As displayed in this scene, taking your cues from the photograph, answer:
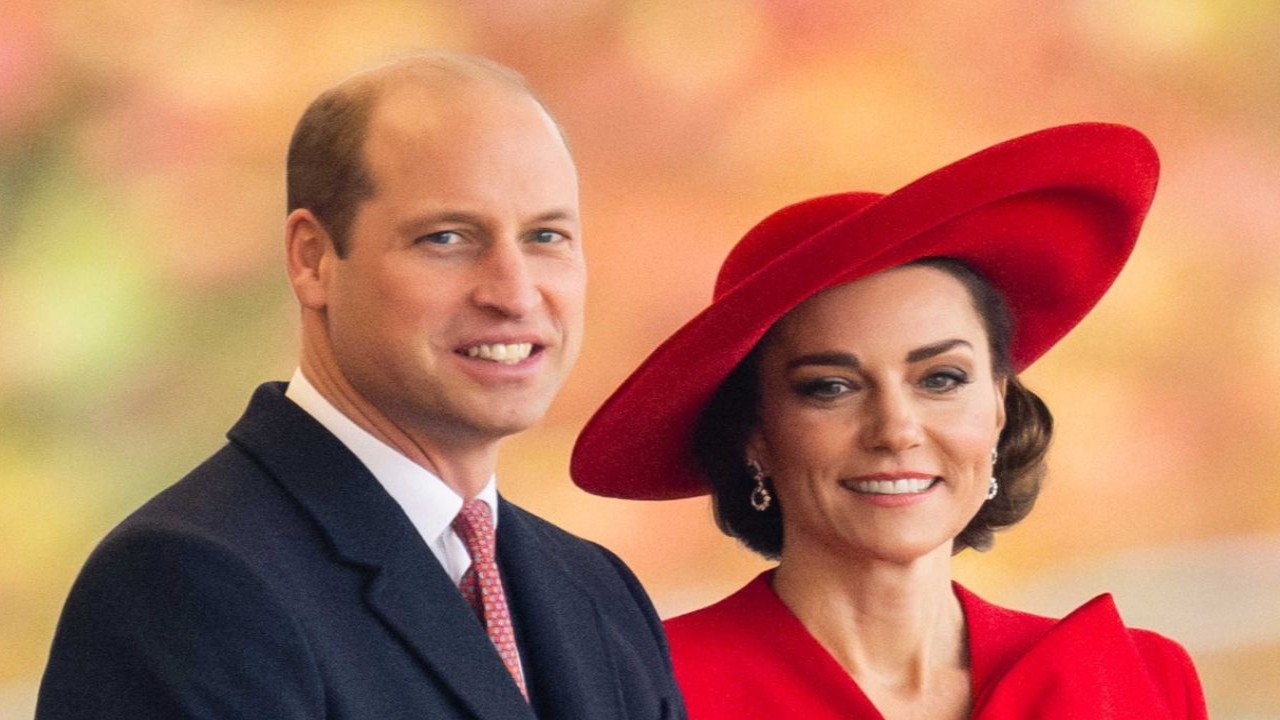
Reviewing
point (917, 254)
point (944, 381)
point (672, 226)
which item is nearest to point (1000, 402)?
point (944, 381)

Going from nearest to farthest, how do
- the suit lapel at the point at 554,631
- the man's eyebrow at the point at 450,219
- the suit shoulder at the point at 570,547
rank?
the man's eyebrow at the point at 450,219 → the suit lapel at the point at 554,631 → the suit shoulder at the point at 570,547

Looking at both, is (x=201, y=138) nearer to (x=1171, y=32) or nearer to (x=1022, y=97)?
(x=1022, y=97)

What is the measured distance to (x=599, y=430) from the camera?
246 cm

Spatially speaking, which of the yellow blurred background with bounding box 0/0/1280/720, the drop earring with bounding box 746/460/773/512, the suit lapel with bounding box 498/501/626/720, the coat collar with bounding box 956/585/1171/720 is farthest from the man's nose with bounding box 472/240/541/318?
the yellow blurred background with bounding box 0/0/1280/720

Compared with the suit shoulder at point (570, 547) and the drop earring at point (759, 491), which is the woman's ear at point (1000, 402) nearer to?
the drop earring at point (759, 491)

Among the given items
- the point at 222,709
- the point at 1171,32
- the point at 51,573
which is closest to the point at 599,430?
the point at 222,709

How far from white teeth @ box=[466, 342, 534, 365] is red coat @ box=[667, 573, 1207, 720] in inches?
31.2

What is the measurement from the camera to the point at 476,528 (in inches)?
71.6

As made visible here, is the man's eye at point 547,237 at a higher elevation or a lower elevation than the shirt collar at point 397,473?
higher

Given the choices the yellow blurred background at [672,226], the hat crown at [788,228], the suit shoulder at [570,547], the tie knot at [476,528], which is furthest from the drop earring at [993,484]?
the yellow blurred background at [672,226]

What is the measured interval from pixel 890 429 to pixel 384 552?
773 millimetres

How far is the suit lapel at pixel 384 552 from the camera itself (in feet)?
5.51

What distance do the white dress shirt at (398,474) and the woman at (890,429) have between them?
59cm

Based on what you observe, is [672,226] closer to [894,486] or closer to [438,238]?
[894,486]
